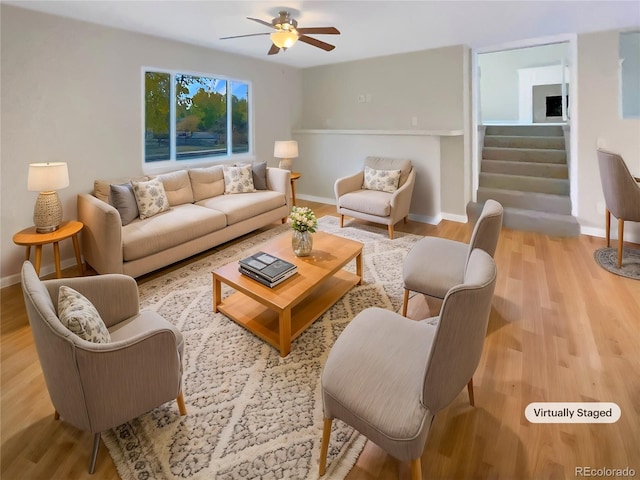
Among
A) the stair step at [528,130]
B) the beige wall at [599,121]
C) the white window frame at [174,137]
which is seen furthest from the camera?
the stair step at [528,130]

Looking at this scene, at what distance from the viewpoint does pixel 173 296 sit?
2.92m

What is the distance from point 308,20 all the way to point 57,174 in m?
2.65

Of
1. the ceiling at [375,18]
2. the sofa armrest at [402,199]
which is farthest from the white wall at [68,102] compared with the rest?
the sofa armrest at [402,199]

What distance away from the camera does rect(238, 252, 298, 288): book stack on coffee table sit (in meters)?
2.34

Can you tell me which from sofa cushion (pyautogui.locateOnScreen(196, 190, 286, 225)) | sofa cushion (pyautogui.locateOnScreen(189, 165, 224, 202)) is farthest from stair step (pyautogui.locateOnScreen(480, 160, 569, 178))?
sofa cushion (pyautogui.locateOnScreen(189, 165, 224, 202))

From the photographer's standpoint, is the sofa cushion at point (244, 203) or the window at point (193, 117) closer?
the sofa cushion at point (244, 203)

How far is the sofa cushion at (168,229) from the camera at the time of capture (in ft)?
9.96

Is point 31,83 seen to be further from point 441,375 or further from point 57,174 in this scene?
point 441,375

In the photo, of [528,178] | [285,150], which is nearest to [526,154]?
[528,178]

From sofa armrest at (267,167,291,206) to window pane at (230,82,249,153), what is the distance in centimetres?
99

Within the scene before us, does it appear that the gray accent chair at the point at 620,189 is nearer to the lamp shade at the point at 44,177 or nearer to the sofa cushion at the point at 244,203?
the sofa cushion at the point at 244,203

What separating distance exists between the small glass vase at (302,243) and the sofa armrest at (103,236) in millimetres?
1489

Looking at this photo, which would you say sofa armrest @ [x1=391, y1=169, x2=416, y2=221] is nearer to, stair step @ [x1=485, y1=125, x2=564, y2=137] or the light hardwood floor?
the light hardwood floor

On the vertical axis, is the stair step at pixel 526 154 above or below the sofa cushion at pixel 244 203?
above
